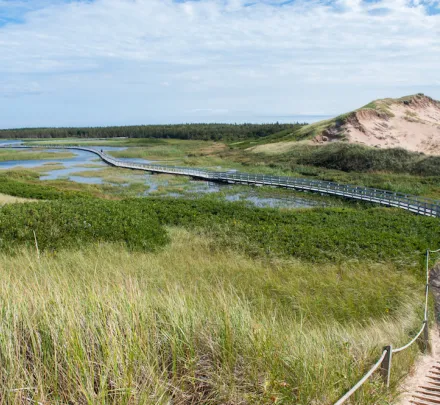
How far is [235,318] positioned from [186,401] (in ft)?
3.67

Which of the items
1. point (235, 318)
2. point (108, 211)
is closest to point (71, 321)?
point (235, 318)

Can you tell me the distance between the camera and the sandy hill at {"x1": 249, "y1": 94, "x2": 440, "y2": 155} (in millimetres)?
57500

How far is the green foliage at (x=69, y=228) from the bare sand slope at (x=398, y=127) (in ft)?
162

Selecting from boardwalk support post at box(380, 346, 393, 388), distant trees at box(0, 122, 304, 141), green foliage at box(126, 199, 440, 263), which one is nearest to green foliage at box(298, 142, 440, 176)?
green foliage at box(126, 199, 440, 263)

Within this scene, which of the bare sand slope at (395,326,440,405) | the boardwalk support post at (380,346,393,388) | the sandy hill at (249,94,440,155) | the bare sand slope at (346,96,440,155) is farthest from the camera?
the sandy hill at (249,94,440,155)

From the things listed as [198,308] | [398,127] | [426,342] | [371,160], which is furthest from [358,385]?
[398,127]

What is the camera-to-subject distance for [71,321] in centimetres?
369

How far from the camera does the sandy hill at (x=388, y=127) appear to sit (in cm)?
5750

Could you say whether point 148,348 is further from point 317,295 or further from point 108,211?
point 108,211

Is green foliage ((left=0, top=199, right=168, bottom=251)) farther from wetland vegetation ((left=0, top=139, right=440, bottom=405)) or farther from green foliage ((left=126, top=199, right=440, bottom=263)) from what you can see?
Answer: green foliage ((left=126, top=199, right=440, bottom=263))

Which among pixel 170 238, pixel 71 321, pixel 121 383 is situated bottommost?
pixel 170 238

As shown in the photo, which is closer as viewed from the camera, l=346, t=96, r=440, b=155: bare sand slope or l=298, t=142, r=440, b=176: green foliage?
l=298, t=142, r=440, b=176: green foliage

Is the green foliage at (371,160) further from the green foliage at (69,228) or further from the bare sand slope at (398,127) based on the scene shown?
the green foliage at (69,228)

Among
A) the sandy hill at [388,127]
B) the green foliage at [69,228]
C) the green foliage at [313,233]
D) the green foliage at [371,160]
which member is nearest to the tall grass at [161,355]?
the green foliage at [313,233]
